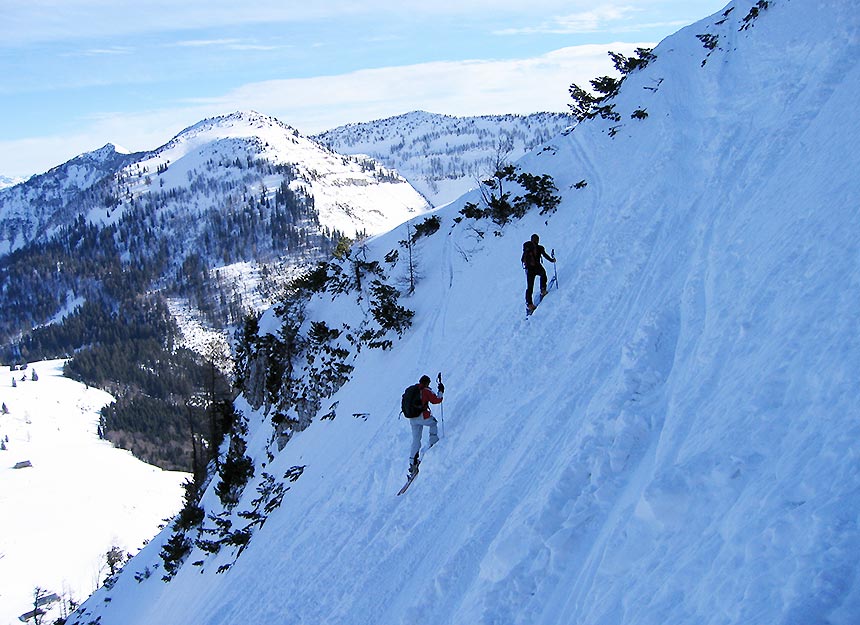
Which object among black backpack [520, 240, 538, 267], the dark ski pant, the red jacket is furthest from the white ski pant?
black backpack [520, 240, 538, 267]

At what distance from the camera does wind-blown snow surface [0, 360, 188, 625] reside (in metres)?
98.6

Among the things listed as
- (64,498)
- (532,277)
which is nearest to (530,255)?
(532,277)

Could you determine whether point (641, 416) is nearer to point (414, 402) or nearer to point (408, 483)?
point (414, 402)

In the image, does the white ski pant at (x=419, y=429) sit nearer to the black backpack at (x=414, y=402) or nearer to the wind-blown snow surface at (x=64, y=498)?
the black backpack at (x=414, y=402)

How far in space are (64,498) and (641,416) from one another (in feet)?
491

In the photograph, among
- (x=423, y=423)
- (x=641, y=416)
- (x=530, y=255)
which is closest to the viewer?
(x=641, y=416)

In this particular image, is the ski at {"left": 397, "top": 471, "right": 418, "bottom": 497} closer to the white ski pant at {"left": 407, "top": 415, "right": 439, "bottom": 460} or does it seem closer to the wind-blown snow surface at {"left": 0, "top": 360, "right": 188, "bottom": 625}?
the white ski pant at {"left": 407, "top": 415, "right": 439, "bottom": 460}

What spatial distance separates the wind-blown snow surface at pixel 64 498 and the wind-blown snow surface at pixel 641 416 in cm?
8651

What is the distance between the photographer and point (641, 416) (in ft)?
27.2

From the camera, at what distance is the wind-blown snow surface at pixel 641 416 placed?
200 inches

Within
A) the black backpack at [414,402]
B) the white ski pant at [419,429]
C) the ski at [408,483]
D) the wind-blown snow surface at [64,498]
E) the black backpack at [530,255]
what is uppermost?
the black backpack at [530,255]

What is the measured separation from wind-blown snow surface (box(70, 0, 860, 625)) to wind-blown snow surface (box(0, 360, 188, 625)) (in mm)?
86513

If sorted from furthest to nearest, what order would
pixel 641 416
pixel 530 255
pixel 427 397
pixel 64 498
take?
pixel 64 498, pixel 530 255, pixel 427 397, pixel 641 416

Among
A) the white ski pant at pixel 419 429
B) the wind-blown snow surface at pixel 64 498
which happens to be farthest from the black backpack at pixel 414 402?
the wind-blown snow surface at pixel 64 498
